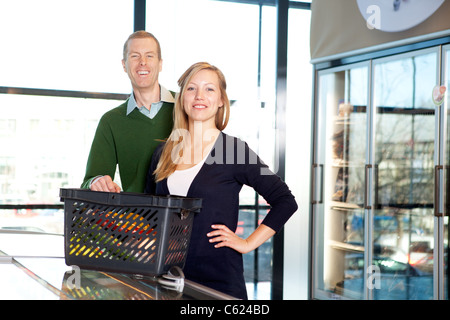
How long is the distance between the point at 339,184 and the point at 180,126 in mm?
3198

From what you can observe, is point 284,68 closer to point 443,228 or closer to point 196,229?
point 443,228

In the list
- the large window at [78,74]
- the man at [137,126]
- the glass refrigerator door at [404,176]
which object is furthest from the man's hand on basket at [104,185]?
the large window at [78,74]

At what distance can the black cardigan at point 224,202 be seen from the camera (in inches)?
69.7

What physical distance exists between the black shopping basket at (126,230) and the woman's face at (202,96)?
0.53 metres

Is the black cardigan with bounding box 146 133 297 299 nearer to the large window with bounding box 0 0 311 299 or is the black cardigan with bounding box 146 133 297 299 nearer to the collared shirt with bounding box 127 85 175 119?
the collared shirt with bounding box 127 85 175 119

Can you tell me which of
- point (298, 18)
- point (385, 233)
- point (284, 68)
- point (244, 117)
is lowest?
point (385, 233)

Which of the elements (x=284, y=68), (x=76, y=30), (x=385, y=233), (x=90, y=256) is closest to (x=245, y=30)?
(x=284, y=68)

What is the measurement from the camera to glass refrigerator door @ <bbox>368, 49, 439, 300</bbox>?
4.14m

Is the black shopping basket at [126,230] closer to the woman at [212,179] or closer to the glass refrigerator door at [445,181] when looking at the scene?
the woman at [212,179]

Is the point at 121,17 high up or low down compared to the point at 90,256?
up

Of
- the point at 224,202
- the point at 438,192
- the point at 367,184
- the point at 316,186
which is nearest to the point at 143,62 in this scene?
the point at 224,202
